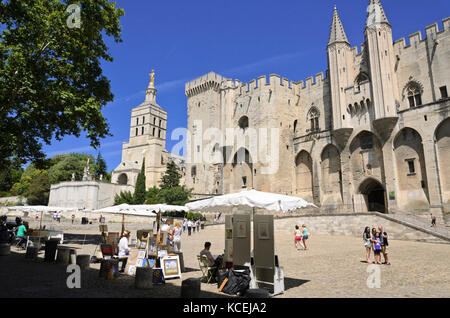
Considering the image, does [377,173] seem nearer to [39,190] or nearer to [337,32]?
[337,32]

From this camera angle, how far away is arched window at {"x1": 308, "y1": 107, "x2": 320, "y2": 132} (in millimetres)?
34719

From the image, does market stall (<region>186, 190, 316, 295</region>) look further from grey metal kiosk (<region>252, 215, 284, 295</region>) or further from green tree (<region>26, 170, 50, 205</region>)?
green tree (<region>26, 170, 50, 205</region>)

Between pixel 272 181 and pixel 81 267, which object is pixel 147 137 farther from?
pixel 81 267

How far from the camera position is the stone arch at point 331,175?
30125 mm

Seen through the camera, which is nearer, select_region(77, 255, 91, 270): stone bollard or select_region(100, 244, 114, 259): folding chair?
select_region(77, 255, 91, 270): stone bollard

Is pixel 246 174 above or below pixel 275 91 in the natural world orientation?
below

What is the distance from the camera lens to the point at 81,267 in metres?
8.91

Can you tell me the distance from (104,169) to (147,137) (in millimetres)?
15822

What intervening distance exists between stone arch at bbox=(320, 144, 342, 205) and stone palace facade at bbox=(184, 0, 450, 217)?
0.33 ft

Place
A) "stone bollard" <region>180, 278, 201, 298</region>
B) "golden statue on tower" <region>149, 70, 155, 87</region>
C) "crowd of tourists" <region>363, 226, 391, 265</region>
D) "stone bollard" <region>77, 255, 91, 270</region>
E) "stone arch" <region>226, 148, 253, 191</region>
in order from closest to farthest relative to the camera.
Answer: "stone bollard" <region>180, 278, 201, 298</region> → "stone bollard" <region>77, 255, 91, 270</region> → "crowd of tourists" <region>363, 226, 391, 265</region> → "stone arch" <region>226, 148, 253, 191</region> → "golden statue on tower" <region>149, 70, 155, 87</region>

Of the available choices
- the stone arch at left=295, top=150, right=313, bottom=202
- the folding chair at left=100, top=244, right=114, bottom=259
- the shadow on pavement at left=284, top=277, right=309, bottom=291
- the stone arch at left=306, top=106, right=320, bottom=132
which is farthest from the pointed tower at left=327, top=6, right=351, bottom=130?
the folding chair at left=100, top=244, right=114, bottom=259

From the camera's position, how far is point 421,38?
87.4 feet

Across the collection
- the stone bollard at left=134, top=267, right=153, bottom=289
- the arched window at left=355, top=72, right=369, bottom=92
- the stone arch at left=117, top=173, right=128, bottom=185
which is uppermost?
the arched window at left=355, top=72, right=369, bottom=92
